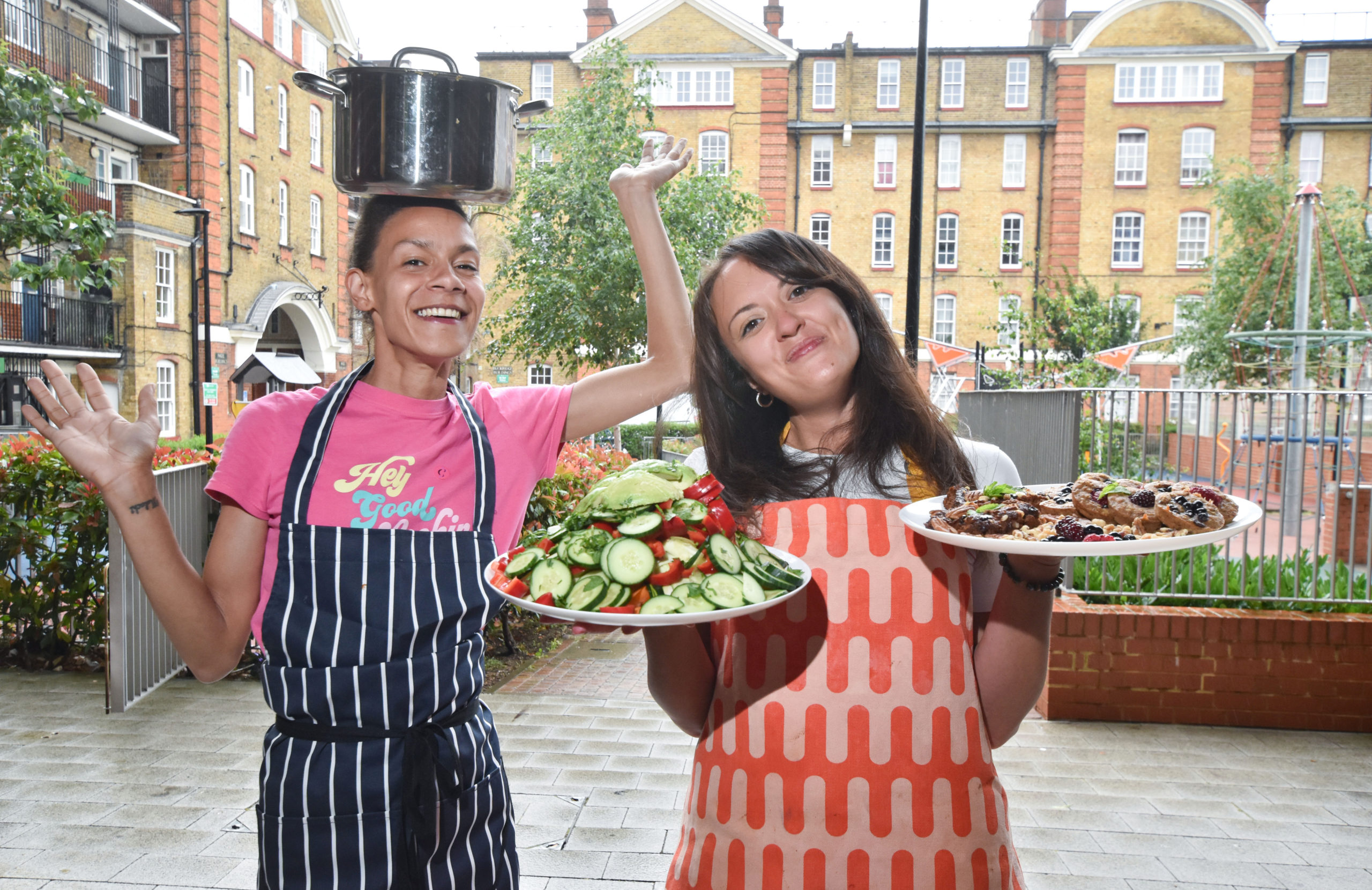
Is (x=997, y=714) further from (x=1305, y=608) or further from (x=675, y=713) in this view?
(x=1305, y=608)

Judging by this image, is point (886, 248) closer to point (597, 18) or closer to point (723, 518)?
point (597, 18)

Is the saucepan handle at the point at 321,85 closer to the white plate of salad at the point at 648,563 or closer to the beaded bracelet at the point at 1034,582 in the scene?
the white plate of salad at the point at 648,563

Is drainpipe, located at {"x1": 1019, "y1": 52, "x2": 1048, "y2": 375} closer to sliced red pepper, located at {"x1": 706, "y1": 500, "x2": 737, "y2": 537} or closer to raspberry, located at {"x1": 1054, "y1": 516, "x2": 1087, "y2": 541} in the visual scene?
raspberry, located at {"x1": 1054, "y1": 516, "x2": 1087, "y2": 541}

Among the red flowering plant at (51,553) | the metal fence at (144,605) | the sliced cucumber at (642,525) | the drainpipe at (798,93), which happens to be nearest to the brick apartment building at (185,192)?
the drainpipe at (798,93)

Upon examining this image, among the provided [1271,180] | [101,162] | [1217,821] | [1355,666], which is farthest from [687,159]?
[1271,180]

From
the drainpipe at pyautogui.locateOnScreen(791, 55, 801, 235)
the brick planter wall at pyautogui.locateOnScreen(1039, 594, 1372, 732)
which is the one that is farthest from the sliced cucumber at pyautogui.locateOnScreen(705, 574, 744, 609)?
the drainpipe at pyautogui.locateOnScreen(791, 55, 801, 235)

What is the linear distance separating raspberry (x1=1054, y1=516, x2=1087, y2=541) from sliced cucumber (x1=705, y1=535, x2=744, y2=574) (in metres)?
0.59

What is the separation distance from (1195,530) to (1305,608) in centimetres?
517

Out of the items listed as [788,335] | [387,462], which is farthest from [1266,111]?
[387,462]

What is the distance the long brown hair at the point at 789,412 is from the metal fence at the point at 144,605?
4.41 m

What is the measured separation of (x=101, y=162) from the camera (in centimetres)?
2548

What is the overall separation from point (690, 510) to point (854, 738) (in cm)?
55

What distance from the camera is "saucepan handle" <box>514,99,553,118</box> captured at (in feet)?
7.54

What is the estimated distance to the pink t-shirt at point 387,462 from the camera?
196cm
